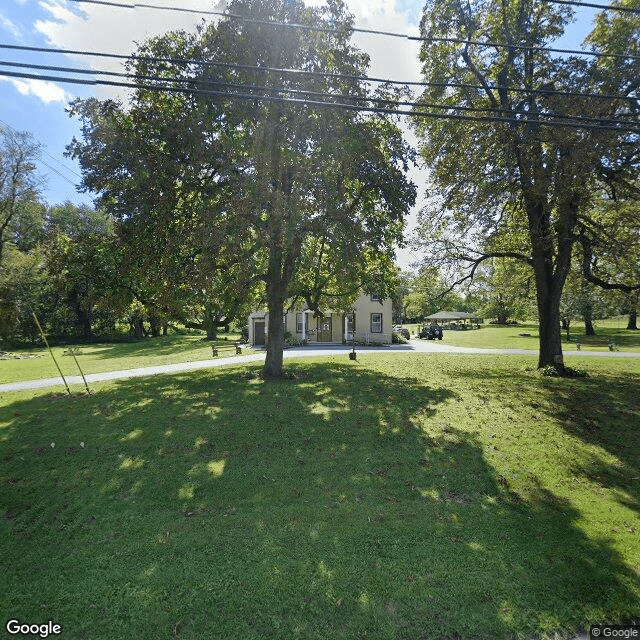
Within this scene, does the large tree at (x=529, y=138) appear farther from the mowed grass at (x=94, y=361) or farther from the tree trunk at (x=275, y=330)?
the mowed grass at (x=94, y=361)

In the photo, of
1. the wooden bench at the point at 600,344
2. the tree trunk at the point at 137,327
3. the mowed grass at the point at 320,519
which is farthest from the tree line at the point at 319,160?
the tree trunk at the point at 137,327

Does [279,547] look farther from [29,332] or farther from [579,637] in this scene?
[29,332]

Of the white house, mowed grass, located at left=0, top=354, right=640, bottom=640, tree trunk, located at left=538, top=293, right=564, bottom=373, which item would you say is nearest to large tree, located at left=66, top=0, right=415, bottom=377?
mowed grass, located at left=0, top=354, right=640, bottom=640

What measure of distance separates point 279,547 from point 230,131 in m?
11.2

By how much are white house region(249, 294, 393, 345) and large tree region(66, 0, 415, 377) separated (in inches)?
775

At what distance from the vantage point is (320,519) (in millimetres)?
4953

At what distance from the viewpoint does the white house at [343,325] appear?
3153cm

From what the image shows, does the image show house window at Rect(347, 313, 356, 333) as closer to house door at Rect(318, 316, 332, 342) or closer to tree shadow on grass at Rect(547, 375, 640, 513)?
house door at Rect(318, 316, 332, 342)

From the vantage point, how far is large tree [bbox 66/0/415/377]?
995 cm

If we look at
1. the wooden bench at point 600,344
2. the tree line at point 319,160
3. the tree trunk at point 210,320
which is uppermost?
the tree line at point 319,160

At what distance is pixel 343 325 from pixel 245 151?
2280 cm

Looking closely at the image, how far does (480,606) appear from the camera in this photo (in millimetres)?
3617

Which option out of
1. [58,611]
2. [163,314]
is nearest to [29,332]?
[163,314]

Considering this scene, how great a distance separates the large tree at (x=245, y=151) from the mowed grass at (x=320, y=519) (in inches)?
191
